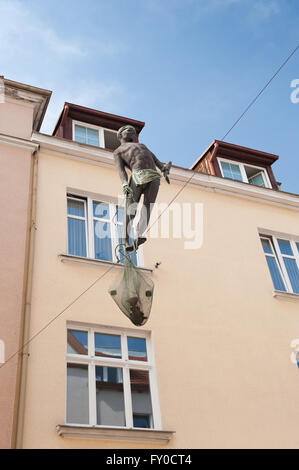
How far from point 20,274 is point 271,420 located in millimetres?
4924

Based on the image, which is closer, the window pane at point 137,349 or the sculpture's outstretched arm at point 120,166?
the sculpture's outstretched arm at point 120,166

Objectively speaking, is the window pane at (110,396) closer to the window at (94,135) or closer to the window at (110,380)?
the window at (110,380)

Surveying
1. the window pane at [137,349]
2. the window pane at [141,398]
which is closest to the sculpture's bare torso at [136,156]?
the window pane at [137,349]

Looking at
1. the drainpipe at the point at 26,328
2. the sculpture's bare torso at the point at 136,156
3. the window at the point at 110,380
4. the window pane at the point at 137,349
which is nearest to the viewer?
the sculpture's bare torso at the point at 136,156

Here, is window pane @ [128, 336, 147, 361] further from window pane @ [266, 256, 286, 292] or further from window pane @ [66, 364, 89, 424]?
window pane @ [266, 256, 286, 292]

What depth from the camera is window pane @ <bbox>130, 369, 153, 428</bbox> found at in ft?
27.0

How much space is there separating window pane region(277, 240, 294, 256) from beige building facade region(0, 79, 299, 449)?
0.04 m

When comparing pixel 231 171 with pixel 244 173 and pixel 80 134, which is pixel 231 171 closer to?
pixel 244 173

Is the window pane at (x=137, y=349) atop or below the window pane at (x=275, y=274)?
below

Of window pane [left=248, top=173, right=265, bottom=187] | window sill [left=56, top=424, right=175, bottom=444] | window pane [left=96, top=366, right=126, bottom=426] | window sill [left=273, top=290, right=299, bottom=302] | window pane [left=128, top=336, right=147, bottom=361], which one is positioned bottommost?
window sill [left=56, top=424, right=175, bottom=444]

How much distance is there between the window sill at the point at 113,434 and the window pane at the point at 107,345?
1366mm

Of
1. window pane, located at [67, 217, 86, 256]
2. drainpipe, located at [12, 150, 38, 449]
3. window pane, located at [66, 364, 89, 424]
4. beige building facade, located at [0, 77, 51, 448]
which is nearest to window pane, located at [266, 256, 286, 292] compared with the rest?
window pane, located at [67, 217, 86, 256]

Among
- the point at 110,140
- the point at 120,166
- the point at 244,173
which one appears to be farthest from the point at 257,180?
the point at 120,166

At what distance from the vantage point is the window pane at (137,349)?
8.95 m
